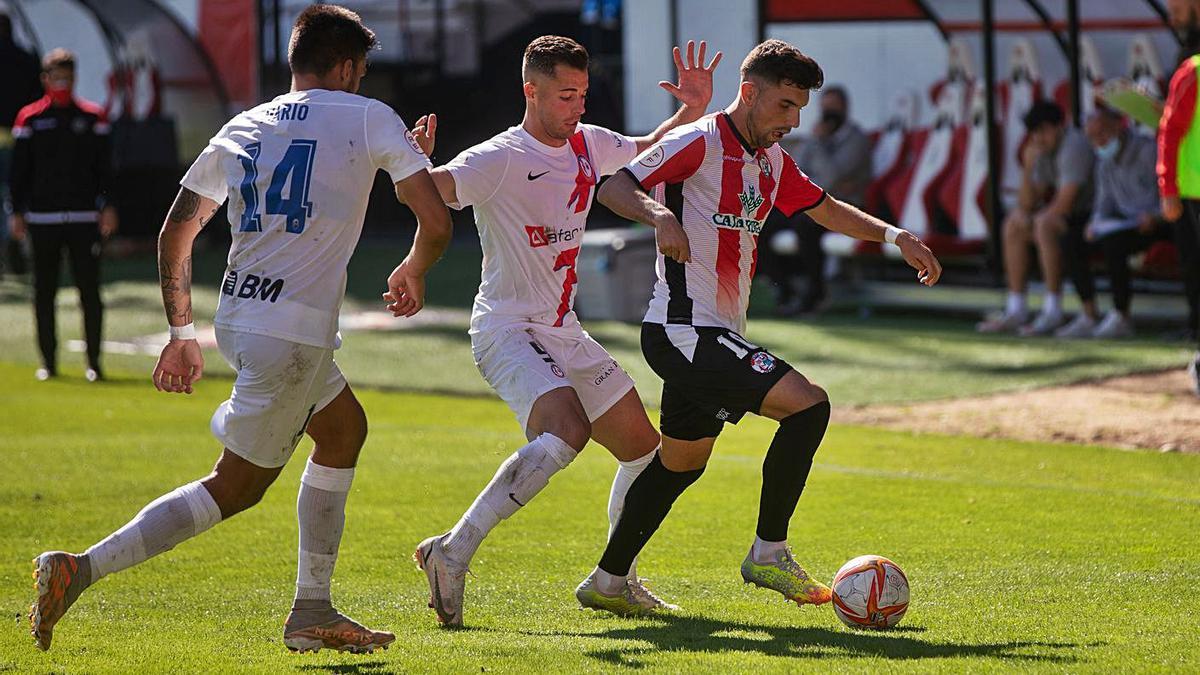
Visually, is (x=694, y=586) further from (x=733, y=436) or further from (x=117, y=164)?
(x=117, y=164)

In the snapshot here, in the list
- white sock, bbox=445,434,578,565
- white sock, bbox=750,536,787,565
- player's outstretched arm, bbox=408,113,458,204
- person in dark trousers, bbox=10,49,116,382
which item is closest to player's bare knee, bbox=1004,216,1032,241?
person in dark trousers, bbox=10,49,116,382

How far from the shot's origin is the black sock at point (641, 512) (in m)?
5.76

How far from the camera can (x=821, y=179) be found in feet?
52.0

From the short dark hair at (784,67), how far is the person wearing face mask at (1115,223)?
826cm

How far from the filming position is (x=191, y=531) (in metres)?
5.05

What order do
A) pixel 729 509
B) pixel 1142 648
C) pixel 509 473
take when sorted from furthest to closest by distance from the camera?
pixel 729 509 < pixel 509 473 < pixel 1142 648

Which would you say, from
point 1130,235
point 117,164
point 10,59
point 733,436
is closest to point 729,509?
point 733,436

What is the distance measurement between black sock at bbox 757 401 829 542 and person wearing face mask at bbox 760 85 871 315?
985cm

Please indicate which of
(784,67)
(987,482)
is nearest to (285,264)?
(784,67)

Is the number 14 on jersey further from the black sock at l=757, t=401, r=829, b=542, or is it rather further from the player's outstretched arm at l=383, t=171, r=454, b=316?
the black sock at l=757, t=401, r=829, b=542

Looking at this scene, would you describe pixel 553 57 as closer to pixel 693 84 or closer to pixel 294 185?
pixel 693 84

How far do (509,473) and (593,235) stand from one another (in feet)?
33.6

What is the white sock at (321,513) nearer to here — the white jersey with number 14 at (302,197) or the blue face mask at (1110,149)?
the white jersey with number 14 at (302,197)

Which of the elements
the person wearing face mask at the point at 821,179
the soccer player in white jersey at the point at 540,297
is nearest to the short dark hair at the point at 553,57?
the soccer player in white jersey at the point at 540,297
